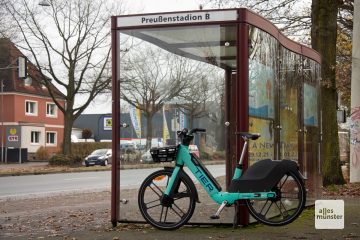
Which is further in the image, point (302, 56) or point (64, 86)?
point (64, 86)

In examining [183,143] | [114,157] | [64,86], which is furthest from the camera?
[64,86]

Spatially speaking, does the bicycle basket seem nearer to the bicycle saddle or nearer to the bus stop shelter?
the bus stop shelter

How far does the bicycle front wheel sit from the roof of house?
27808 millimetres

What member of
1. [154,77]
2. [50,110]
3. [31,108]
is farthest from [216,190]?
[50,110]

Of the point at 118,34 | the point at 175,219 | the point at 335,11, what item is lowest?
the point at 175,219

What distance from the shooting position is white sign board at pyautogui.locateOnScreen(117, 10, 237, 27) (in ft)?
25.1

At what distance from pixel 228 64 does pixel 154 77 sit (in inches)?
43.6

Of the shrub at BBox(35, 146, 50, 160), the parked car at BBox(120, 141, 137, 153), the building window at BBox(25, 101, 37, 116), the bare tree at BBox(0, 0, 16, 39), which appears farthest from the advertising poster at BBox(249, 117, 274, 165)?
the building window at BBox(25, 101, 37, 116)

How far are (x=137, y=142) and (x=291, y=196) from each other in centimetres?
245

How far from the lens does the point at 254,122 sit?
809cm

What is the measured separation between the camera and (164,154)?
7523 millimetres

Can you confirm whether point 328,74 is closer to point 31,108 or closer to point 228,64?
point 228,64

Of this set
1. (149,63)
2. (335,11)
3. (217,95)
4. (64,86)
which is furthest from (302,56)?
(64,86)

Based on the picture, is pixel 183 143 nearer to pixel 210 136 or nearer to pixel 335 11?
pixel 210 136
